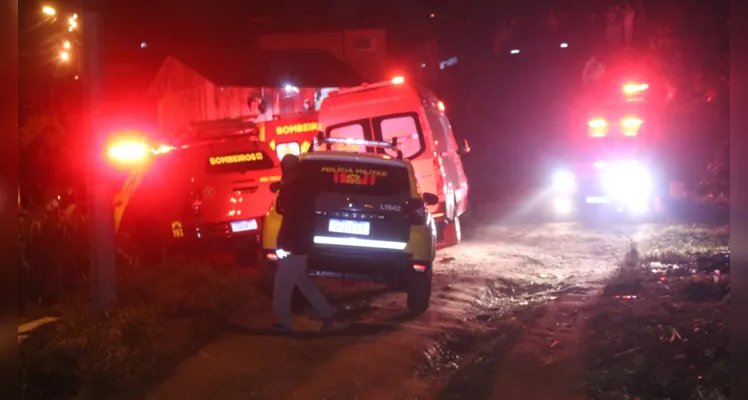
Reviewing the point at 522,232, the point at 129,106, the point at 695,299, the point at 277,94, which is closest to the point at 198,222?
the point at 695,299

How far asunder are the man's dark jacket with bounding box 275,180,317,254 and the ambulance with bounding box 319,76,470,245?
5150 millimetres

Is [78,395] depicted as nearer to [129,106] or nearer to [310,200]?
[310,200]

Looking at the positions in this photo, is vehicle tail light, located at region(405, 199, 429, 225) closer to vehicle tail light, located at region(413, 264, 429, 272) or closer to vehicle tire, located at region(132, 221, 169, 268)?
vehicle tail light, located at region(413, 264, 429, 272)

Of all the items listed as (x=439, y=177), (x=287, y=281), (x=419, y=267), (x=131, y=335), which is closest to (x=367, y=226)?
(x=419, y=267)

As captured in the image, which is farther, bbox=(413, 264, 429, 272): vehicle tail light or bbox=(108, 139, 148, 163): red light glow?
bbox=(108, 139, 148, 163): red light glow

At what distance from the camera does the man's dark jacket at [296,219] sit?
8.73 meters

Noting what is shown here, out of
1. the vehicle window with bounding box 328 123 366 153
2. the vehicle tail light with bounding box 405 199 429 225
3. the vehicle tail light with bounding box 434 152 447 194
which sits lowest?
the vehicle tail light with bounding box 405 199 429 225

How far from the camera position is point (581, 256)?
14.7 m

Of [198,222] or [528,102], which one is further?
[528,102]

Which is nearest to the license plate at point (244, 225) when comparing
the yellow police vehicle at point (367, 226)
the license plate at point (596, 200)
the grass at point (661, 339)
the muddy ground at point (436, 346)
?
the muddy ground at point (436, 346)

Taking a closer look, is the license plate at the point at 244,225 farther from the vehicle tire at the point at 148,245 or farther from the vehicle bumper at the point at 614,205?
the vehicle bumper at the point at 614,205

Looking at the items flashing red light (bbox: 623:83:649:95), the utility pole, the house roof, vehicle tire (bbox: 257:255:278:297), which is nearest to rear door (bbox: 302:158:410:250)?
vehicle tire (bbox: 257:255:278:297)

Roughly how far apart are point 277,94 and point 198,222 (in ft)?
69.0

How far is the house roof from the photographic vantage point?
33250 mm
